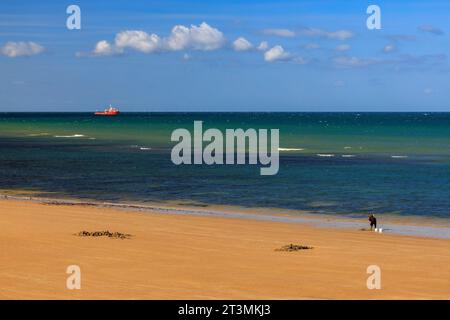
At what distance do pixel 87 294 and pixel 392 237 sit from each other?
13795 mm

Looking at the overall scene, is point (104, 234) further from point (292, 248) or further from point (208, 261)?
point (292, 248)

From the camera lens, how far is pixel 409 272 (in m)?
18.0

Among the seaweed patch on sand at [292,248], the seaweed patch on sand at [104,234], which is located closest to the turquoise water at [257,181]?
the seaweed patch on sand at [292,248]

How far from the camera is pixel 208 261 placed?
18906 millimetres

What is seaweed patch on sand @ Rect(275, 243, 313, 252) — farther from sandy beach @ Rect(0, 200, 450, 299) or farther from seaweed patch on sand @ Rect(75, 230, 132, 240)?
seaweed patch on sand @ Rect(75, 230, 132, 240)

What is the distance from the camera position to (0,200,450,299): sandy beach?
1530cm

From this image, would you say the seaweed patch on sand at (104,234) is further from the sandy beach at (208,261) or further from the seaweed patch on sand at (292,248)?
the seaweed patch on sand at (292,248)

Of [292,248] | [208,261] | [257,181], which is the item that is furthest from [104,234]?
[257,181]

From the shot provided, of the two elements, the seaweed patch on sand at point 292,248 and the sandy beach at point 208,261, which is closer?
the sandy beach at point 208,261

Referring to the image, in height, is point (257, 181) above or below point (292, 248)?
above

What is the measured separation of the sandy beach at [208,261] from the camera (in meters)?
15.3

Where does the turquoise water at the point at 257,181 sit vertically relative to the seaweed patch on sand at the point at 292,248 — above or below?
above
